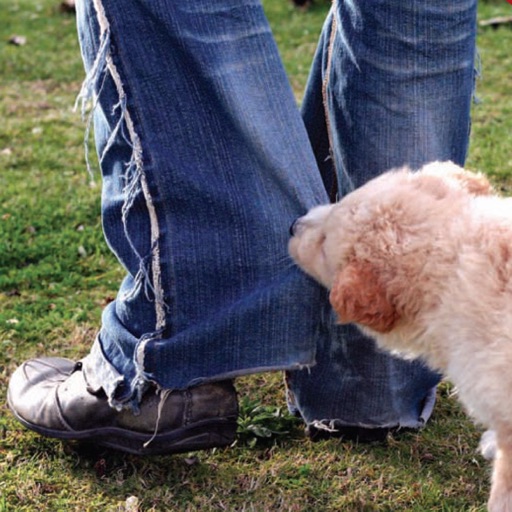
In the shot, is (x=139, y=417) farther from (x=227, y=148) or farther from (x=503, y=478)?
(x=503, y=478)

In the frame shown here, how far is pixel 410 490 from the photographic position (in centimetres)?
263

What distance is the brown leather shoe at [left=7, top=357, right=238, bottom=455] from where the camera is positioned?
266 cm

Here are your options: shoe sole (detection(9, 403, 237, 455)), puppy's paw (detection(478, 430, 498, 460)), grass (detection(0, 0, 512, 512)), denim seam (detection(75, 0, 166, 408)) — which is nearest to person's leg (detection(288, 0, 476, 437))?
grass (detection(0, 0, 512, 512))

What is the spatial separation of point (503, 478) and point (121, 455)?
1.19 metres

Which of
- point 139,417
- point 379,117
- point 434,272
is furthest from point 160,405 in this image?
point 379,117

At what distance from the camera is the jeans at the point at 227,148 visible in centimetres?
240

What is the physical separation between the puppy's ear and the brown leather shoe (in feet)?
1.81

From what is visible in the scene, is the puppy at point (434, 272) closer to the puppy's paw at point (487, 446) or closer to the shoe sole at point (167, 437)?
the puppy's paw at point (487, 446)

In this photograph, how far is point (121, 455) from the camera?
280 cm

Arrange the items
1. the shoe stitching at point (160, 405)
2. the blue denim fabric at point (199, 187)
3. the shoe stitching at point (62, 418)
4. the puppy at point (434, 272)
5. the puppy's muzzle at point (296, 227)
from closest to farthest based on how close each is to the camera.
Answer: the puppy at point (434, 272)
the blue denim fabric at point (199, 187)
the puppy's muzzle at point (296, 227)
the shoe stitching at point (160, 405)
the shoe stitching at point (62, 418)

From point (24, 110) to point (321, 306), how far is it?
4.26m

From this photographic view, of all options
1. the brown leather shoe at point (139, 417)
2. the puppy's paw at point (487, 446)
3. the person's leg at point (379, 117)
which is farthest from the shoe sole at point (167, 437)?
the puppy's paw at point (487, 446)

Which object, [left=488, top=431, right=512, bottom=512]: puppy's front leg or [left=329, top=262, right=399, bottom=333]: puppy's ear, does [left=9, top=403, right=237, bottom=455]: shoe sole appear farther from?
[left=488, top=431, right=512, bottom=512]: puppy's front leg

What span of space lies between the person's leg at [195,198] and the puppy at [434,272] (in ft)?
0.50
